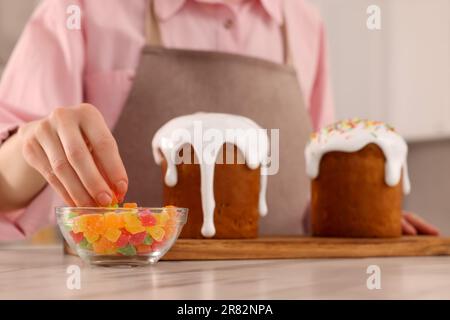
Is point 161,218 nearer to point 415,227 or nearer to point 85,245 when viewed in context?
point 85,245

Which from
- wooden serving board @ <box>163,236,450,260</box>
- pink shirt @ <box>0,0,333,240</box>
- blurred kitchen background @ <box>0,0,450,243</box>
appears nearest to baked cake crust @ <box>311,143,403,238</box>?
wooden serving board @ <box>163,236,450,260</box>

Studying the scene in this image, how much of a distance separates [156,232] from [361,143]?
47cm

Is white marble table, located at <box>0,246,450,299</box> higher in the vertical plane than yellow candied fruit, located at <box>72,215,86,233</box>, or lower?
lower

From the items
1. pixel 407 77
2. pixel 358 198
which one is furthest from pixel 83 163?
pixel 407 77

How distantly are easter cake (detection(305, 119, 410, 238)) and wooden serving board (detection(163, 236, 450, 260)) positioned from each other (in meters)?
0.12

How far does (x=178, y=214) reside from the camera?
0.69 m

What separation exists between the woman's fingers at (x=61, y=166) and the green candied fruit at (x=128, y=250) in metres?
0.07

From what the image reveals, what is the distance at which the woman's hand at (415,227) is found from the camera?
1085 mm

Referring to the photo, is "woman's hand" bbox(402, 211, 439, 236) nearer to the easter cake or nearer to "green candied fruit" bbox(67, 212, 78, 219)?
the easter cake

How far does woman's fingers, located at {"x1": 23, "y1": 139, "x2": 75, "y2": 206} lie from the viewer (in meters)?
0.73

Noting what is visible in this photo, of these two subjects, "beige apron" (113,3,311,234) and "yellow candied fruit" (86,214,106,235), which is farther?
"beige apron" (113,3,311,234)

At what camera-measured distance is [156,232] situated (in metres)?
0.67

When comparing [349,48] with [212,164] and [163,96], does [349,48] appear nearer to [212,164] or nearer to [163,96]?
[163,96]
